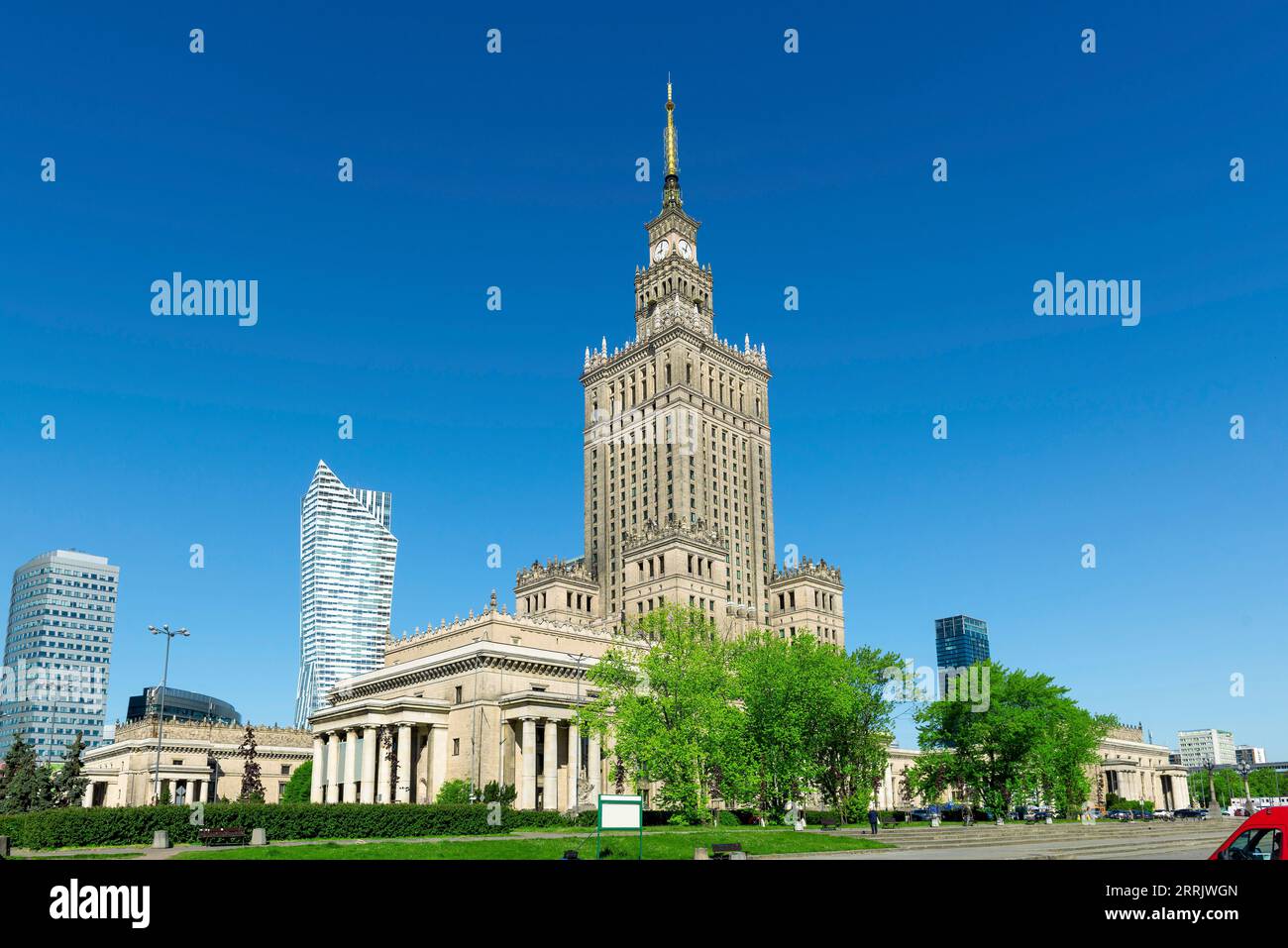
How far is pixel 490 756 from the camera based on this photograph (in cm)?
9638

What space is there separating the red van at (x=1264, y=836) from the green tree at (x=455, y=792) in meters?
75.2

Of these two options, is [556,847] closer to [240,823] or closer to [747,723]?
[240,823]

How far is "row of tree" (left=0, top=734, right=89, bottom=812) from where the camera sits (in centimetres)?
10000

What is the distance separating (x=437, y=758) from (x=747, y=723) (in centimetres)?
3414

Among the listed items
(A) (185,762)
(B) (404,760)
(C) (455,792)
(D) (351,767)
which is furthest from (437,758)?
(A) (185,762)

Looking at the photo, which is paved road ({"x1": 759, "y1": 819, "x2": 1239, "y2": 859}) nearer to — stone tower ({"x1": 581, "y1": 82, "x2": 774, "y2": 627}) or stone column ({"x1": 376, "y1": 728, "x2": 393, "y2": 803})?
stone column ({"x1": 376, "y1": 728, "x2": 393, "y2": 803})

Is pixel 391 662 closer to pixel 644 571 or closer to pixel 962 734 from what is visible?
pixel 644 571

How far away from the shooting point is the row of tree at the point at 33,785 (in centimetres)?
10000

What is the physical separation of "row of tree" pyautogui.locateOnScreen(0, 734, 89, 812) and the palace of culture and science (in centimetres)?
2554

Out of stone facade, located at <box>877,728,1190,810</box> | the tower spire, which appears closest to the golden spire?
the tower spire

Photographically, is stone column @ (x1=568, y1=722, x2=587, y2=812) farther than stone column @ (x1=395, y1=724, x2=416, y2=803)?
No

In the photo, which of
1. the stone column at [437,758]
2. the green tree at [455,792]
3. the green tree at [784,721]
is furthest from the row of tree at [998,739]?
the stone column at [437,758]

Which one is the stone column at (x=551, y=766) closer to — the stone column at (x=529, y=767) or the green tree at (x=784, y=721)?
the stone column at (x=529, y=767)
